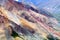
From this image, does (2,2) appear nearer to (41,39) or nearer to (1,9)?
(1,9)

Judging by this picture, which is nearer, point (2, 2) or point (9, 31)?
point (9, 31)

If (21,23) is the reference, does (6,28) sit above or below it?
below

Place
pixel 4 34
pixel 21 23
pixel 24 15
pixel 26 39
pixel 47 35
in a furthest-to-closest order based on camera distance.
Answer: pixel 24 15 → pixel 47 35 → pixel 21 23 → pixel 26 39 → pixel 4 34

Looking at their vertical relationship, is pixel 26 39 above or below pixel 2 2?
below

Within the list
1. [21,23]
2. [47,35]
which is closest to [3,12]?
[21,23]

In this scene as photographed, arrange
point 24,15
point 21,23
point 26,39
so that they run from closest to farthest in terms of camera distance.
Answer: point 26,39
point 21,23
point 24,15

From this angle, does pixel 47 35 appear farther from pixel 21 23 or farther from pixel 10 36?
pixel 10 36

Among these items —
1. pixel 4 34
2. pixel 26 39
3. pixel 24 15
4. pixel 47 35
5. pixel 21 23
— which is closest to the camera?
pixel 4 34

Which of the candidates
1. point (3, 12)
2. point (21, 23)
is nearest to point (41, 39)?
point (21, 23)

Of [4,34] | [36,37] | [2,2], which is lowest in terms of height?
[4,34]
